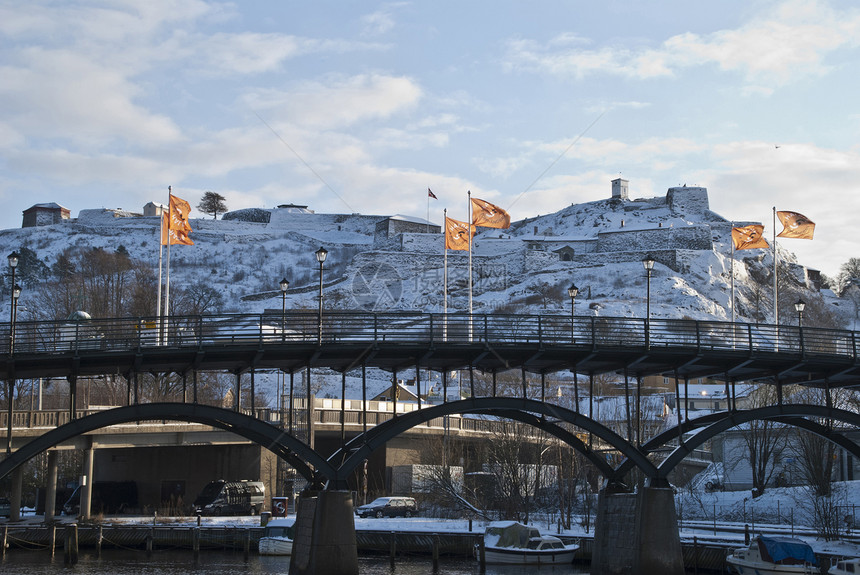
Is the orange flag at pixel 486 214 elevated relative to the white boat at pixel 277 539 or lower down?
elevated

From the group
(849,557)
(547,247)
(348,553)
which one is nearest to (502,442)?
(849,557)

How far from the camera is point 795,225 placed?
58.2 metres

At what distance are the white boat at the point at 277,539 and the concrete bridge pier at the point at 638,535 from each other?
53.7ft

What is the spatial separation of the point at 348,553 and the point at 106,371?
29.7ft

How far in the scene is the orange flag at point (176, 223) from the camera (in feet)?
171

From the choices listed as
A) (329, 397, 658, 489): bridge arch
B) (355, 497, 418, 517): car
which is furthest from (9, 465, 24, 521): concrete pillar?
(329, 397, 658, 489): bridge arch

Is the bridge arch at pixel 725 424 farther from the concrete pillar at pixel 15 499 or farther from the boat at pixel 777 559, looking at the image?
the concrete pillar at pixel 15 499

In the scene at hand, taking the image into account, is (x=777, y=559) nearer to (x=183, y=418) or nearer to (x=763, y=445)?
(x=183, y=418)

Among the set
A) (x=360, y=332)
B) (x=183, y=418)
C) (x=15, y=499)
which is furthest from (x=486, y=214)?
(x=15, y=499)

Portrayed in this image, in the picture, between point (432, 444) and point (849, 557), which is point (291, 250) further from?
point (849, 557)

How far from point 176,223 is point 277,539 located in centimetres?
1634

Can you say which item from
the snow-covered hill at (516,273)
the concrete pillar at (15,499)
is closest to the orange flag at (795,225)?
the concrete pillar at (15,499)

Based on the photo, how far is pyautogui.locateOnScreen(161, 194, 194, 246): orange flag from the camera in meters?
52.0

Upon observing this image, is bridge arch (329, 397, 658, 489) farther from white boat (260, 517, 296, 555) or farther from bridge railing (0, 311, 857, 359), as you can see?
white boat (260, 517, 296, 555)
